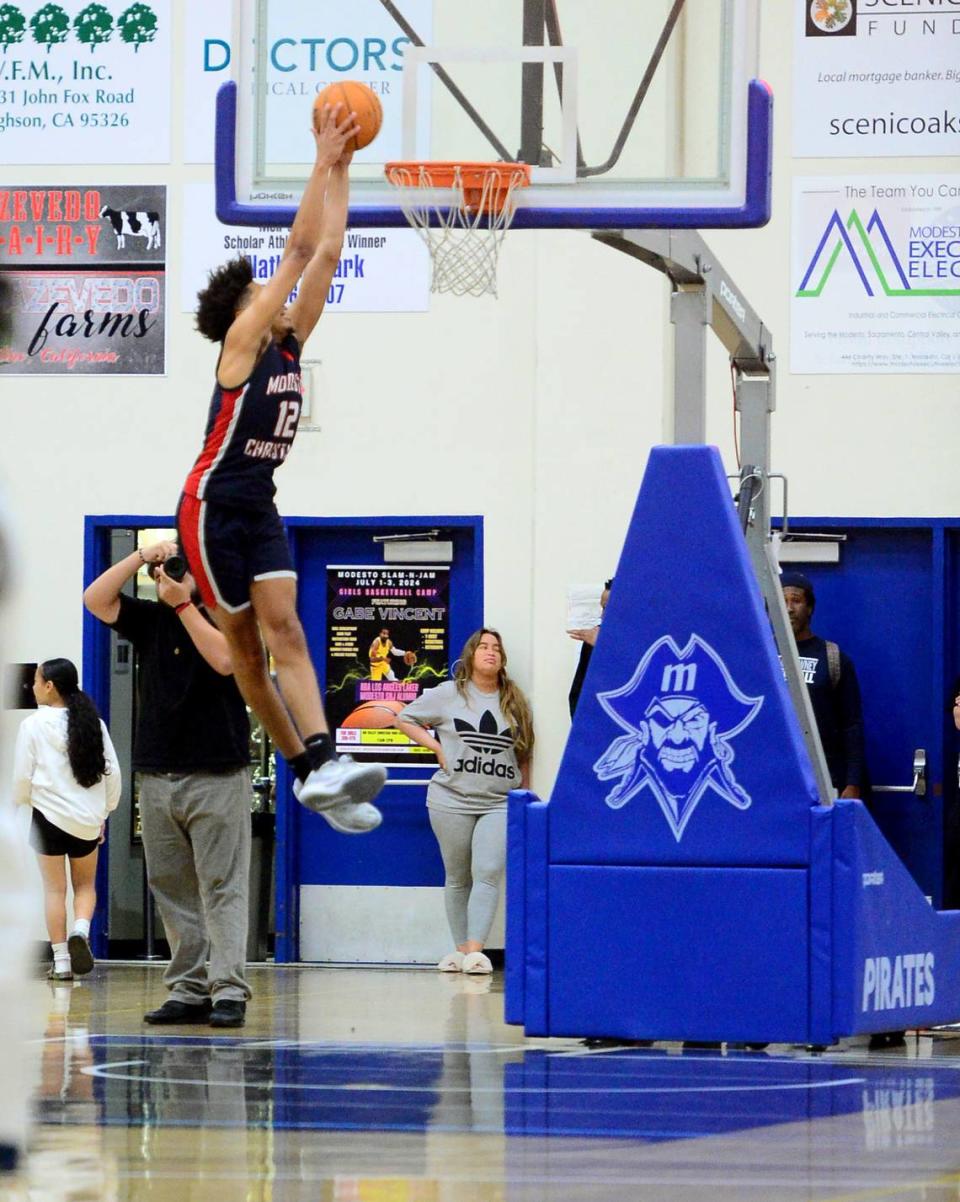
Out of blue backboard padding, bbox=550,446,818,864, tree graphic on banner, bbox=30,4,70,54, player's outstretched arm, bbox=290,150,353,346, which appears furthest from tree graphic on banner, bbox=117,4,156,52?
player's outstretched arm, bbox=290,150,353,346

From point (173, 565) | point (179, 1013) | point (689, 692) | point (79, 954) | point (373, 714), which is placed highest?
point (173, 565)

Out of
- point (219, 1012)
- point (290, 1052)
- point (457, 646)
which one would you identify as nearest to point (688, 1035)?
point (290, 1052)

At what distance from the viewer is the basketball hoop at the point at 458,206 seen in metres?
7.85

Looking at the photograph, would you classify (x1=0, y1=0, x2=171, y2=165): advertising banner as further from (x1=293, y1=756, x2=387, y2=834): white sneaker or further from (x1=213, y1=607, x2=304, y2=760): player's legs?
(x1=293, y1=756, x2=387, y2=834): white sneaker

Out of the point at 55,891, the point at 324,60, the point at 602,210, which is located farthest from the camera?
the point at 55,891

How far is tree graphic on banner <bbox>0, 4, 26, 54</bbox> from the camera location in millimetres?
13578

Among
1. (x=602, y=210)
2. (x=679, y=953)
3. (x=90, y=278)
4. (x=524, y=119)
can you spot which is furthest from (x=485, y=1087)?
(x=90, y=278)

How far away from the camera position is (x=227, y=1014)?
29.8 ft

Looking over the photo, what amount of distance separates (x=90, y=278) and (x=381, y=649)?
2.91m

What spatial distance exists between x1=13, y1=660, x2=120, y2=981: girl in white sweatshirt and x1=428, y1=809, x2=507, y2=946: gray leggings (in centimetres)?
195

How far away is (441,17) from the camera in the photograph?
840cm

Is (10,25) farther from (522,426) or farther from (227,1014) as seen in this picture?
(227,1014)

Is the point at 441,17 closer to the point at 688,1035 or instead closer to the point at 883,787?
the point at 688,1035

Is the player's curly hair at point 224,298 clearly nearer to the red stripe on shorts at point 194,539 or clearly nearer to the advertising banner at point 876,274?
the red stripe on shorts at point 194,539
